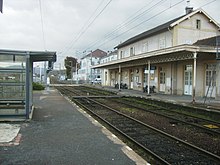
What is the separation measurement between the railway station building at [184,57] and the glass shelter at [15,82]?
12.3 metres

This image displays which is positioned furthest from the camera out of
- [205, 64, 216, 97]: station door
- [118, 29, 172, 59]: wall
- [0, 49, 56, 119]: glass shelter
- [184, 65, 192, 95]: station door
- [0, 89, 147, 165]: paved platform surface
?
[118, 29, 172, 59]: wall

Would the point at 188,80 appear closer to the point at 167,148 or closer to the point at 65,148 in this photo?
the point at 167,148

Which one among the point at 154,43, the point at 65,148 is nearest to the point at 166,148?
the point at 65,148

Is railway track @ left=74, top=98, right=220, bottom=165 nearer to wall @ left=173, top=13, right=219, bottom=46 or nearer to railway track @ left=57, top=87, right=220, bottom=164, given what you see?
railway track @ left=57, top=87, right=220, bottom=164

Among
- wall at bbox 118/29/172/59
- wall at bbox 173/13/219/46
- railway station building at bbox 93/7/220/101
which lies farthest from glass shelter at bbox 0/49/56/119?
wall at bbox 118/29/172/59

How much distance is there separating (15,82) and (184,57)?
1536 centimetres

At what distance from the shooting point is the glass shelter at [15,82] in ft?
32.8

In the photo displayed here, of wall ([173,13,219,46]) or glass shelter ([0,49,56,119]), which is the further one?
wall ([173,13,219,46])

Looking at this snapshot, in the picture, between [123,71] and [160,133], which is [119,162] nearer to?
[160,133]

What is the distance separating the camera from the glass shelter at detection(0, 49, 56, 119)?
32.8 feet

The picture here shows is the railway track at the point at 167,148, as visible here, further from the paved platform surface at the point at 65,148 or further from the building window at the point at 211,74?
the building window at the point at 211,74

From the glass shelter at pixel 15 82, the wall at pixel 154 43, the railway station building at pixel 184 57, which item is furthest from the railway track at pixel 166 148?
the wall at pixel 154 43

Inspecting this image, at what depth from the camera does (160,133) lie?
9.17 metres

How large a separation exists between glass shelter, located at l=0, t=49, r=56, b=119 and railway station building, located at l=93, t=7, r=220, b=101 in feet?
40.5
